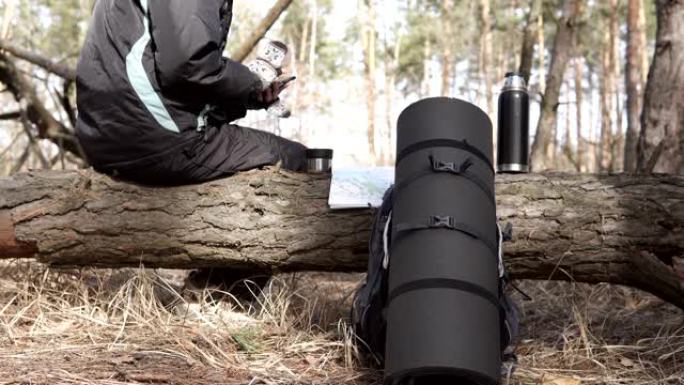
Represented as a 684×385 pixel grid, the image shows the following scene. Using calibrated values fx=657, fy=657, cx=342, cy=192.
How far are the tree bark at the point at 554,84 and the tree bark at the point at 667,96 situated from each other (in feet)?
6.56

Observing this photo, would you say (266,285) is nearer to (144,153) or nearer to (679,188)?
(144,153)

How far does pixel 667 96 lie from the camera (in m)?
4.36

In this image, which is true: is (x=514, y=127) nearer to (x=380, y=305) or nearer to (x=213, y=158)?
(x=380, y=305)

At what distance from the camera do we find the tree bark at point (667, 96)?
4.30m

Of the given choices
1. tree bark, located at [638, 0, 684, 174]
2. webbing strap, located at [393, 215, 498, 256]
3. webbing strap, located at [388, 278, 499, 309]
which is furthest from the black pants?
tree bark, located at [638, 0, 684, 174]

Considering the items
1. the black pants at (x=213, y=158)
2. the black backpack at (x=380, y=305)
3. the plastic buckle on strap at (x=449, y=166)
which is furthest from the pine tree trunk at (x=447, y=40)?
the plastic buckle on strap at (x=449, y=166)

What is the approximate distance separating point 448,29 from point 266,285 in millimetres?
19392

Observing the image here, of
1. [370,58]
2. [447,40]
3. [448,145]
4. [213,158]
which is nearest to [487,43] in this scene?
[447,40]

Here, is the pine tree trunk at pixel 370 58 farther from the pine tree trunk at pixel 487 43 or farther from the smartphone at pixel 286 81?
the smartphone at pixel 286 81

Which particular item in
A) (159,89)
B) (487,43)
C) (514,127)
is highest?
(487,43)

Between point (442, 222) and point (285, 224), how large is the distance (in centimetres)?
95

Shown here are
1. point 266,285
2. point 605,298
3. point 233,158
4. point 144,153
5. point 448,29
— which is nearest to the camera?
point 144,153

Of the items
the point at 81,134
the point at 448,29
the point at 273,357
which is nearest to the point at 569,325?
the point at 273,357

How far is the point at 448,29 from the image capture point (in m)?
21.5
